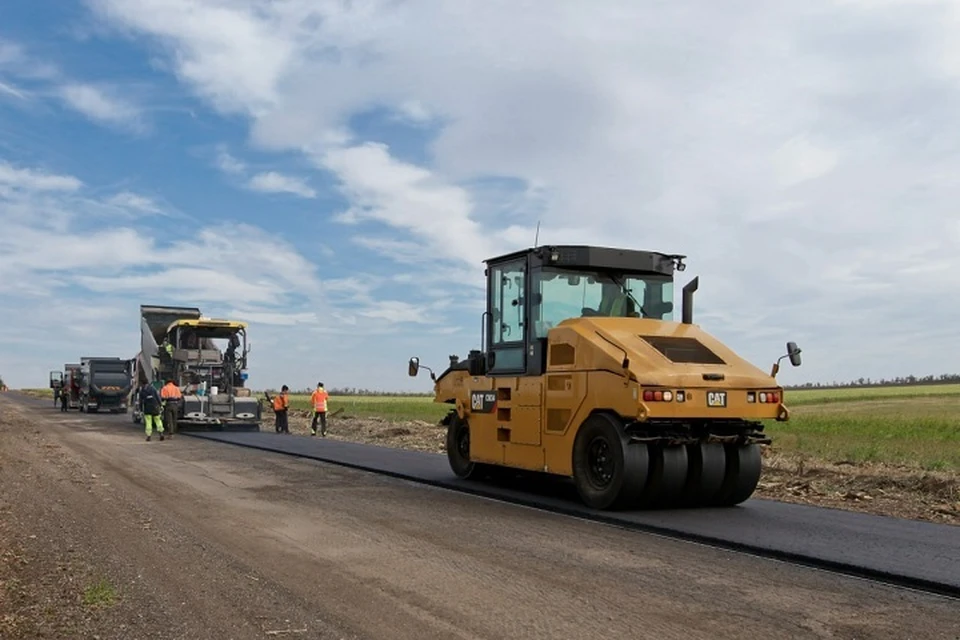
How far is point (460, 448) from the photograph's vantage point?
12422 millimetres

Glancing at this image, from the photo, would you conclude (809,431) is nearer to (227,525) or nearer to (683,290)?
(683,290)

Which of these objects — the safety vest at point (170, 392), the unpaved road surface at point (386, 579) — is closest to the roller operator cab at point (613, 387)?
the unpaved road surface at point (386, 579)

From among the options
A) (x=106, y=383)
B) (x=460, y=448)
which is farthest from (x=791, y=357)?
(x=106, y=383)

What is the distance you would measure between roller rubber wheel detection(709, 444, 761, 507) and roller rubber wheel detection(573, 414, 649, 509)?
3.82 ft

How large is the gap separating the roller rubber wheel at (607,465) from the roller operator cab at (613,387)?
0.01 m

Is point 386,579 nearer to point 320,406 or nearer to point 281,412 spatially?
point 320,406

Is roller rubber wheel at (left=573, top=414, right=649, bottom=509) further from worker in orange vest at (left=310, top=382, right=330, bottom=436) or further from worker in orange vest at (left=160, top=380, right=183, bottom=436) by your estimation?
worker in orange vest at (left=160, top=380, right=183, bottom=436)

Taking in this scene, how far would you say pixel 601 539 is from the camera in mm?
7746

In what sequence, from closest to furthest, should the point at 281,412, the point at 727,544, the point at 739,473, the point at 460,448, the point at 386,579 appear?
the point at 386,579 < the point at 727,544 < the point at 739,473 < the point at 460,448 < the point at 281,412

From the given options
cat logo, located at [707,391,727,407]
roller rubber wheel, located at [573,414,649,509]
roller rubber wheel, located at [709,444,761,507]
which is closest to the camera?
roller rubber wheel, located at [573,414,649,509]

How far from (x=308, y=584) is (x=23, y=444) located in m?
15.1

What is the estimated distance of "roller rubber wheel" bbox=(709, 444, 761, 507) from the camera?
9.67 m

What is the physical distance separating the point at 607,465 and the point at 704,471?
40.0 inches

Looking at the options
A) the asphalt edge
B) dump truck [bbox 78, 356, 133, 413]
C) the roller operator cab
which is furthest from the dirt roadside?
dump truck [bbox 78, 356, 133, 413]
